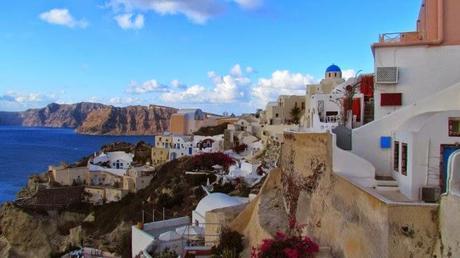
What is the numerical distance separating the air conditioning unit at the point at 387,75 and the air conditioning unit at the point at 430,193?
4627 millimetres

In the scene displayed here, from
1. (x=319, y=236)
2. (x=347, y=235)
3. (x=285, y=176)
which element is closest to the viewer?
(x=347, y=235)

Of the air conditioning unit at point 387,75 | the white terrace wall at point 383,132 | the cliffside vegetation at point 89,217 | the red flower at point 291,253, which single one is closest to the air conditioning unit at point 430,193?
the white terrace wall at point 383,132

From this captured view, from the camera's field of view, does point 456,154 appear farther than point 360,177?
No

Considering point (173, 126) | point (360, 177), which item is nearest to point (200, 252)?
point (360, 177)

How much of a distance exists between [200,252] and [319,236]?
5.38m

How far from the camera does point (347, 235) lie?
391 inches

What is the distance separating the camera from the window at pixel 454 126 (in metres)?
9.84

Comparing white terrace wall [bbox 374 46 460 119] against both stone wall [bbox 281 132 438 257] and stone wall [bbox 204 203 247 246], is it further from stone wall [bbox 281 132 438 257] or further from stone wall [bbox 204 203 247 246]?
stone wall [bbox 204 203 247 246]

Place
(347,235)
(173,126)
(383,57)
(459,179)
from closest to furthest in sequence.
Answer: (459,179) < (347,235) < (383,57) < (173,126)

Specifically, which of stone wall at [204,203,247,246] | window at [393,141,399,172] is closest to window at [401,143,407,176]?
window at [393,141,399,172]

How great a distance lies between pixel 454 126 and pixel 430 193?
58.9 inches

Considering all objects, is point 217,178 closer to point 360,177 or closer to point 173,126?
point 360,177

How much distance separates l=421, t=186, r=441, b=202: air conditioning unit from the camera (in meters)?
9.41

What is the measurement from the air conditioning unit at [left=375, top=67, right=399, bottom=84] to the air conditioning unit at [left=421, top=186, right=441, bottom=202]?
4.63 metres
